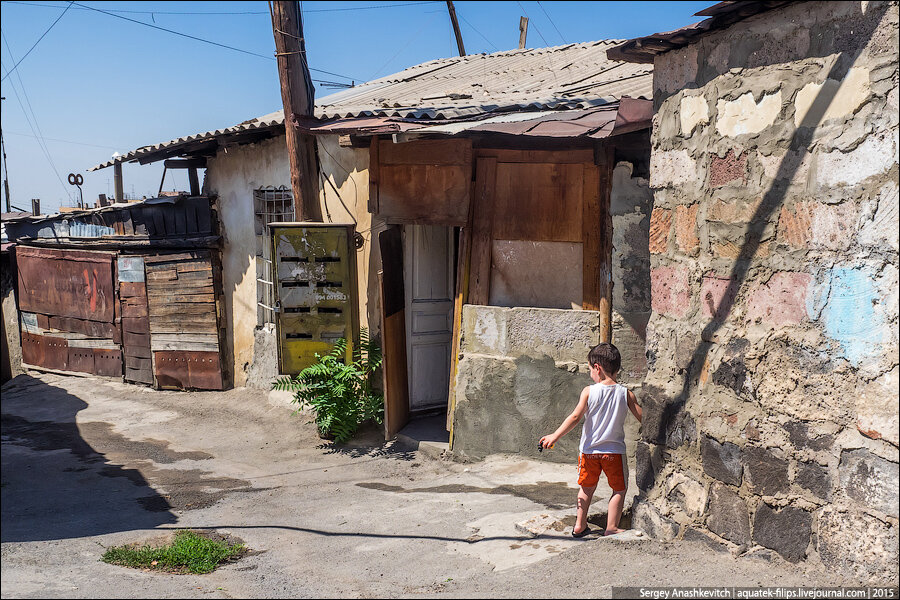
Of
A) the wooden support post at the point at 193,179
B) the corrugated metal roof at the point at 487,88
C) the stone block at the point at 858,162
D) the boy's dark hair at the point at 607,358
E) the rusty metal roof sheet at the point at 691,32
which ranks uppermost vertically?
the corrugated metal roof at the point at 487,88

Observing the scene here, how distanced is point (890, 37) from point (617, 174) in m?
3.06

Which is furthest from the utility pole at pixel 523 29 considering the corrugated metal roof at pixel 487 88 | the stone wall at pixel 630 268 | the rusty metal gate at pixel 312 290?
the stone wall at pixel 630 268

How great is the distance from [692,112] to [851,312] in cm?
143

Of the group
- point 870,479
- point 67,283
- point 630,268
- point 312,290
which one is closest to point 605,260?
point 630,268

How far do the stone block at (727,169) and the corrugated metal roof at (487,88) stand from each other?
226 centimetres

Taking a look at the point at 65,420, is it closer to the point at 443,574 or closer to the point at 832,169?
the point at 443,574

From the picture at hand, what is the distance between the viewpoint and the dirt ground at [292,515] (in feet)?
11.5

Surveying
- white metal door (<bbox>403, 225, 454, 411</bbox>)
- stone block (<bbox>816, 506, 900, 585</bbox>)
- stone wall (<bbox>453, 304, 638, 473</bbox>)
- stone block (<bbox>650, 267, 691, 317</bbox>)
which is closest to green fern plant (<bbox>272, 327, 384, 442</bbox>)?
white metal door (<bbox>403, 225, 454, 411</bbox>)

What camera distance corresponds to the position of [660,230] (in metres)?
4.20

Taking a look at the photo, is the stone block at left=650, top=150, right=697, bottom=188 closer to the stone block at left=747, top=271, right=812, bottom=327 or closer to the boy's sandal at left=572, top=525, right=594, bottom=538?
the stone block at left=747, top=271, right=812, bottom=327

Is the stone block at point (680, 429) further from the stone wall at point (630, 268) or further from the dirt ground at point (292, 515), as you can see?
the stone wall at point (630, 268)

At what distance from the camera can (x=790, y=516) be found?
10.7 feet

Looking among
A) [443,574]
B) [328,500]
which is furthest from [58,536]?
[443,574]

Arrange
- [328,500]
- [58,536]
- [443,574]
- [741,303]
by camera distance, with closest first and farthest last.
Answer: [741,303]
[443,574]
[58,536]
[328,500]
